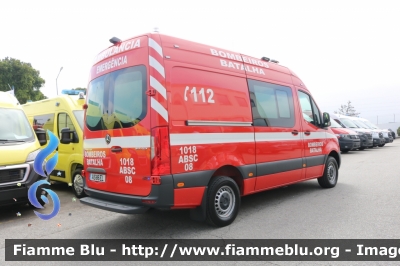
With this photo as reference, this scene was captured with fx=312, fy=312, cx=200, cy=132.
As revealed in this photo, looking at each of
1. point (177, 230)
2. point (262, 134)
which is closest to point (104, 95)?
point (177, 230)

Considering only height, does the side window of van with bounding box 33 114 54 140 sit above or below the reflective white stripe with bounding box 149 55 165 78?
below

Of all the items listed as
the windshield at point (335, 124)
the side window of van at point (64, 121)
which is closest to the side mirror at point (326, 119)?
the side window of van at point (64, 121)

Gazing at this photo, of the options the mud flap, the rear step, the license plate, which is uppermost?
the license plate

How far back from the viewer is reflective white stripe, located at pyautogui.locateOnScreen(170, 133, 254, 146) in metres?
4.09

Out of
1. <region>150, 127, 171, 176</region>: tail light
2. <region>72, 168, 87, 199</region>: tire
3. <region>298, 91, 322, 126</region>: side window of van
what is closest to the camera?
<region>150, 127, 171, 176</region>: tail light

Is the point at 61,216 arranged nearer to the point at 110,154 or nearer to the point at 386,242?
the point at 110,154

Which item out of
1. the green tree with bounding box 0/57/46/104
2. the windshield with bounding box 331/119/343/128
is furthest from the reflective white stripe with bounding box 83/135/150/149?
the green tree with bounding box 0/57/46/104

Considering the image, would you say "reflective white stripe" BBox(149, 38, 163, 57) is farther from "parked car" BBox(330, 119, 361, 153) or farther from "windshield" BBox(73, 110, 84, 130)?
"parked car" BBox(330, 119, 361, 153)

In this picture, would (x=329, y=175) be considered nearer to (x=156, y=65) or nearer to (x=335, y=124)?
(x=156, y=65)

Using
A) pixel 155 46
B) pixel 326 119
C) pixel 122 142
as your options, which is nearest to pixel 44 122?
pixel 122 142

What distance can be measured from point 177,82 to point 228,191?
185 cm

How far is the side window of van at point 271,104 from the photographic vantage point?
5426mm

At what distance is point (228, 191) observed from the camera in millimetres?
4820

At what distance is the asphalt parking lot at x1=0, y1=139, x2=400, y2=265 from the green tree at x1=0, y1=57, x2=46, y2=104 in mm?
36534
